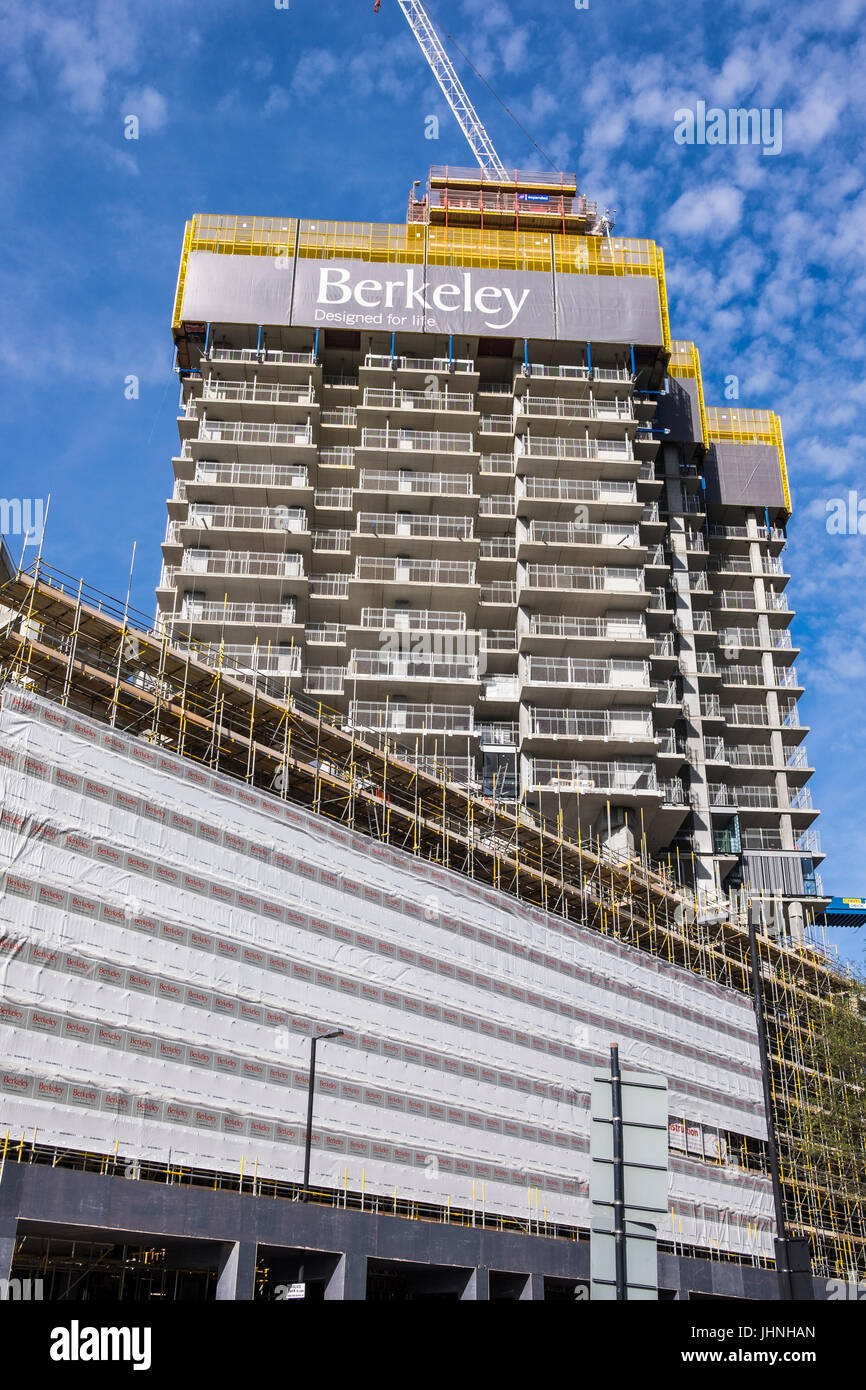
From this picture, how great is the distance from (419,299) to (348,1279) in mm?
51408

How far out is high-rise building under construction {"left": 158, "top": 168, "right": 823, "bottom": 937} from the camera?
196 ft

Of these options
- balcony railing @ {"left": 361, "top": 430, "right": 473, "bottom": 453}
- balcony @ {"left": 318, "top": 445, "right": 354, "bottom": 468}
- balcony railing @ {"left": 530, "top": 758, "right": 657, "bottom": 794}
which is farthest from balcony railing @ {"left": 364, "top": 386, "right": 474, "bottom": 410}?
balcony railing @ {"left": 530, "top": 758, "right": 657, "bottom": 794}

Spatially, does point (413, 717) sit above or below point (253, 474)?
below

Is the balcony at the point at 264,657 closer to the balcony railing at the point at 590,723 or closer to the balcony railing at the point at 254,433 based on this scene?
the balcony railing at the point at 254,433

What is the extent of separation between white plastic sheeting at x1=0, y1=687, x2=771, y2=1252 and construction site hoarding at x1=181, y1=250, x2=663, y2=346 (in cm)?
3531

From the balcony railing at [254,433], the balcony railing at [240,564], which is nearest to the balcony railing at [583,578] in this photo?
the balcony railing at [240,564]

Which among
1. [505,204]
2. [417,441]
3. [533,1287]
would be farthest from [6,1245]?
[505,204]

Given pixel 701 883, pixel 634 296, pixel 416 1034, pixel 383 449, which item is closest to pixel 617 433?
pixel 634 296

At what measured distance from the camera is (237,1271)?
28828 mm

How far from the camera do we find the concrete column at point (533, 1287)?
3584cm

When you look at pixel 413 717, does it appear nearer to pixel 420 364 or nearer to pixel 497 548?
pixel 497 548

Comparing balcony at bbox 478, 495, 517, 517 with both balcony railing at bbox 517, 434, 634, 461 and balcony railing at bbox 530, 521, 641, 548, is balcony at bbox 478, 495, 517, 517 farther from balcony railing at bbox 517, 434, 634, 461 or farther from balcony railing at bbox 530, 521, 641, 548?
balcony railing at bbox 517, 434, 634, 461

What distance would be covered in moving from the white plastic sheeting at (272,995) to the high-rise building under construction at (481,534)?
14304 mm

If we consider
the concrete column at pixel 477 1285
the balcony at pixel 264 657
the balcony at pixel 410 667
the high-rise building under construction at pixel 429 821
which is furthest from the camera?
the balcony at pixel 410 667
